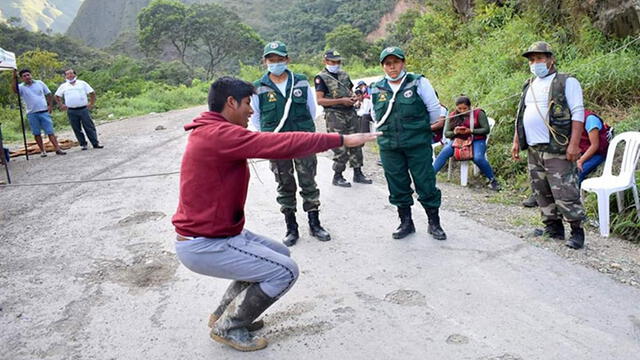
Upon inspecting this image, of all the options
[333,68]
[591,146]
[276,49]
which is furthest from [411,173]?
[333,68]

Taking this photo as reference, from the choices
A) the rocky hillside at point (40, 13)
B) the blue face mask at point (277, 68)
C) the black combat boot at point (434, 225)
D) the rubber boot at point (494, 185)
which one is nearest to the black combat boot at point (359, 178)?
the rubber boot at point (494, 185)

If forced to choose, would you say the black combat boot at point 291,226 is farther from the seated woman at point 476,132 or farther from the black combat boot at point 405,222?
the seated woman at point 476,132

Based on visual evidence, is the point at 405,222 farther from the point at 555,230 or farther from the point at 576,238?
the point at 576,238

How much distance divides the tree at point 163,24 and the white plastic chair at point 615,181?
35737mm

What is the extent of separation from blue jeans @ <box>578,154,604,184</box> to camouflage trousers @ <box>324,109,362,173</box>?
280cm

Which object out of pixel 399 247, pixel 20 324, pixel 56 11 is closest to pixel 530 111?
pixel 399 247

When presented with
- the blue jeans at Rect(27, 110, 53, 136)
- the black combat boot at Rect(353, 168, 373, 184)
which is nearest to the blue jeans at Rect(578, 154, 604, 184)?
the black combat boot at Rect(353, 168, 373, 184)

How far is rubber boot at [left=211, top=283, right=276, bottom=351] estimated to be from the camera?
3016 mm

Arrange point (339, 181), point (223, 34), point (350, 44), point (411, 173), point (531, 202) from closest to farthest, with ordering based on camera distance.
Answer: point (411, 173) → point (531, 202) → point (339, 181) → point (350, 44) → point (223, 34)

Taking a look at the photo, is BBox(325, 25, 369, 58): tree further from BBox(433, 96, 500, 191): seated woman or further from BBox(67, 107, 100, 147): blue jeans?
BBox(433, 96, 500, 191): seated woman

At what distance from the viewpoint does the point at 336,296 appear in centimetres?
370

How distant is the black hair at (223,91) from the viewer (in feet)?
9.64

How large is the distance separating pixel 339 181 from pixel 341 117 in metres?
0.89

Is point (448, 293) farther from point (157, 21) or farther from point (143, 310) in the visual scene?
point (157, 21)
